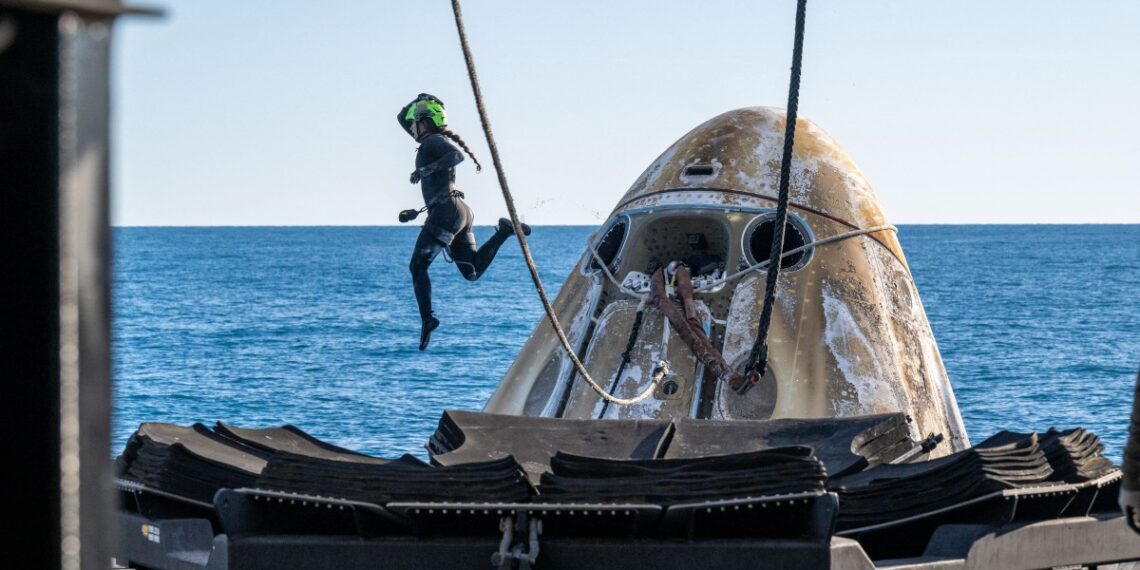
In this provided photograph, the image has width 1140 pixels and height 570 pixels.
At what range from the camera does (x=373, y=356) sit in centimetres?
4416

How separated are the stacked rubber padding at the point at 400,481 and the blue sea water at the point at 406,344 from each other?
5.87 ft

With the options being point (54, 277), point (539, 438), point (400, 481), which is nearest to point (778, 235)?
point (539, 438)

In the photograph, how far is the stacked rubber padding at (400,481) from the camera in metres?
5.52

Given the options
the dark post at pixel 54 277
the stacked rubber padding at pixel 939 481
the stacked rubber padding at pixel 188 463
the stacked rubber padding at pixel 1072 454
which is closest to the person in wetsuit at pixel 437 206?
the stacked rubber padding at pixel 188 463

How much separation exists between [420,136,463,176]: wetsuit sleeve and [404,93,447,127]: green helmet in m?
0.11

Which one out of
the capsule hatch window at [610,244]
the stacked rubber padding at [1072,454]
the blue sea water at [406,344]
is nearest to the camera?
the stacked rubber padding at [1072,454]

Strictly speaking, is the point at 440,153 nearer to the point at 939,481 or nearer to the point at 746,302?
the point at 746,302

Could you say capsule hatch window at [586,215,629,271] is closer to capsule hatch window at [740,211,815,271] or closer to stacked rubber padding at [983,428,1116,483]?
capsule hatch window at [740,211,815,271]

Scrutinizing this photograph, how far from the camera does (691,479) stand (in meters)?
5.56

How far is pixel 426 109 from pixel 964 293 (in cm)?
6094

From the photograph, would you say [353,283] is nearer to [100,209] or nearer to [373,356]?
[373,356]

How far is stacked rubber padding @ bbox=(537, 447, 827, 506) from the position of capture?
542cm

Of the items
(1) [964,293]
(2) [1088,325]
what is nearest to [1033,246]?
(1) [964,293]

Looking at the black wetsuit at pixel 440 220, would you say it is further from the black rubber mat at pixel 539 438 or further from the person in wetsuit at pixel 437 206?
the black rubber mat at pixel 539 438
